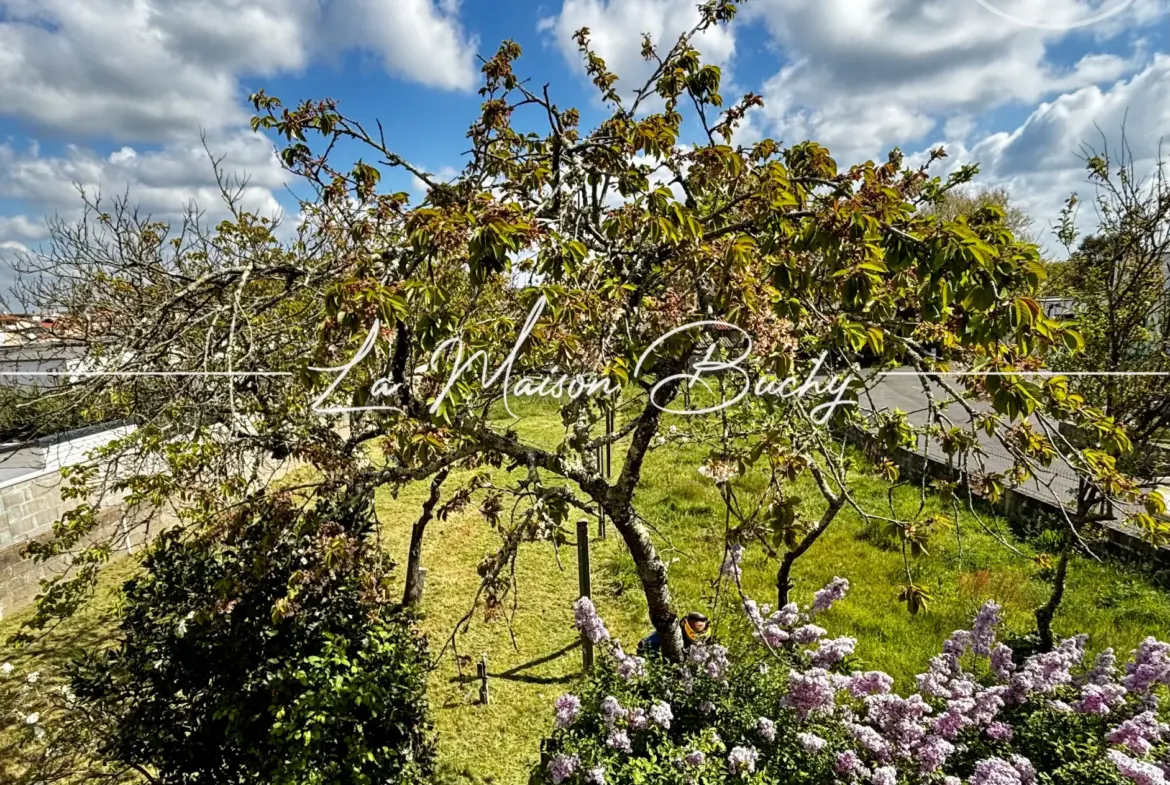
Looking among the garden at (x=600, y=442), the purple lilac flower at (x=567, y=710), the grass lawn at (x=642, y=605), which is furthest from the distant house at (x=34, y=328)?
the purple lilac flower at (x=567, y=710)

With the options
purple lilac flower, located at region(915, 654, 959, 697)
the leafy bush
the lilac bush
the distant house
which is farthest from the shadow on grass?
the distant house

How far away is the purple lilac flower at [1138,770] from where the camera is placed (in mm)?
1940

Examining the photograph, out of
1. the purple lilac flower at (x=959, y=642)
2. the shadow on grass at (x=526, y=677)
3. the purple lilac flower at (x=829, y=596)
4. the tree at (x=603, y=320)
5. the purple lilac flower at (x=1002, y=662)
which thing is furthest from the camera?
the shadow on grass at (x=526, y=677)

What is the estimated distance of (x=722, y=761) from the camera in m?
2.24

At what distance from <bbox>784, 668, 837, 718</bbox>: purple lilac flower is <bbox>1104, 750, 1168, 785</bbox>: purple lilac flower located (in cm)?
89

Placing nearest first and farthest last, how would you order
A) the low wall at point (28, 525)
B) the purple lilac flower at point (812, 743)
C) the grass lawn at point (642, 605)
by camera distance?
1. the purple lilac flower at point (812, 743)
2. the grass lawn at point (642, 605)
3. the low wall at point (28, 525)

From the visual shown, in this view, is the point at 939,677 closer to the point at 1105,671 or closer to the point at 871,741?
the point at 871,741

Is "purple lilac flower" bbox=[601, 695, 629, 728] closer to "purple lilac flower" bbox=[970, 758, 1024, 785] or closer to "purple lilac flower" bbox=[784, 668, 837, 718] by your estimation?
"purple lilac flower" bbox=[784, 668, 837, 718]

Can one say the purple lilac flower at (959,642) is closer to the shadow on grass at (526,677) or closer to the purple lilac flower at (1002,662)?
the purple lilac flower at (1002,662)

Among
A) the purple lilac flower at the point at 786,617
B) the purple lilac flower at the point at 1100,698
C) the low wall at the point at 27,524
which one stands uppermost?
the purple lilac flower at the point at 786,617

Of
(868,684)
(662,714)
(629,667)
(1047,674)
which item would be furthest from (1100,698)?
(629,667)

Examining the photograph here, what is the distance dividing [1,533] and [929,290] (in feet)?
23.7

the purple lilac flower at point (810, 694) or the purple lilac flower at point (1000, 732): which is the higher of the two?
the purple lilac flower at point (810, 694)

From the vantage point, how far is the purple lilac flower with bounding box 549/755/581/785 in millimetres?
2227
